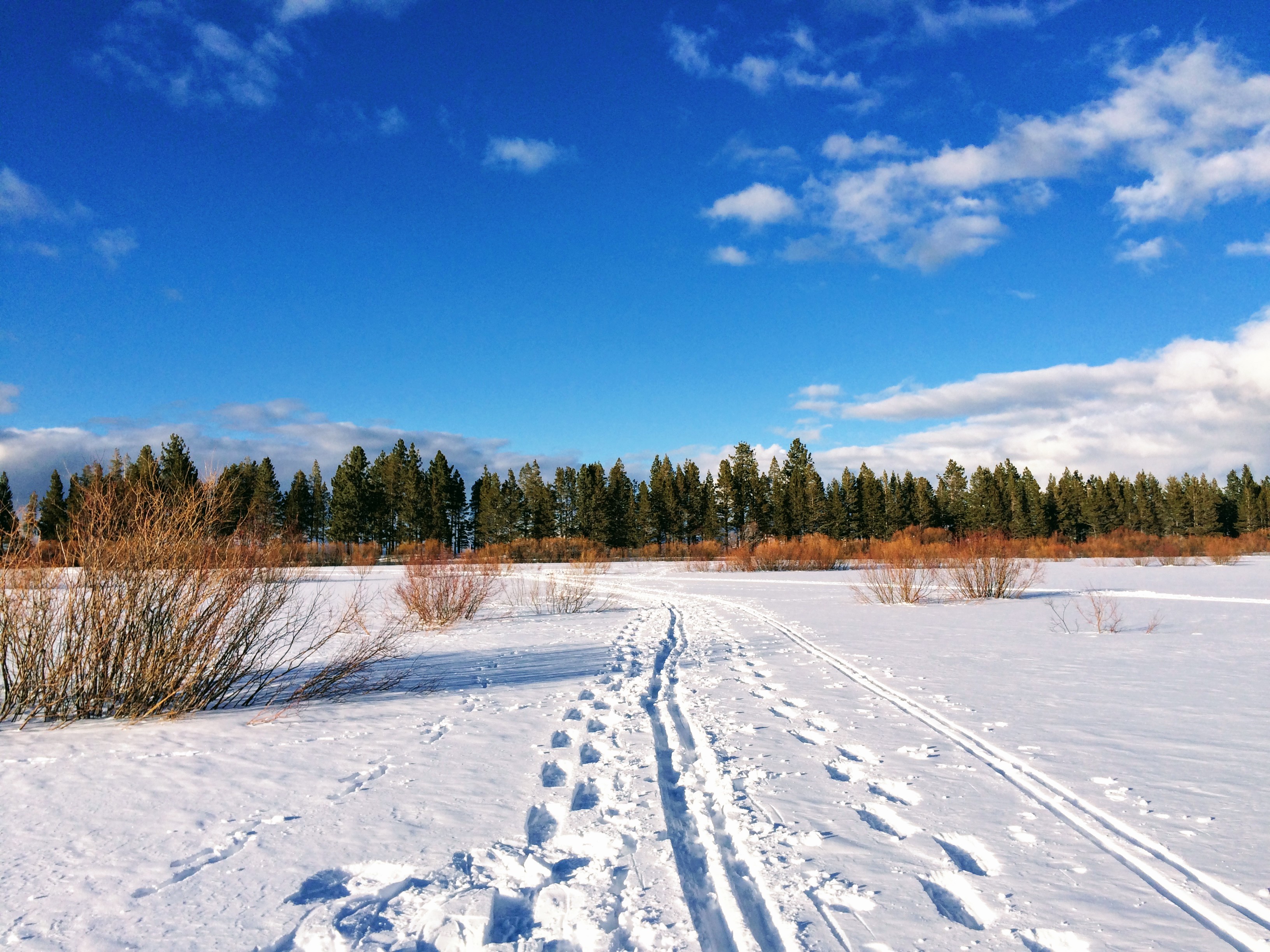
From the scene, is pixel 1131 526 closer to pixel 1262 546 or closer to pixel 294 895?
pixel 1262 546

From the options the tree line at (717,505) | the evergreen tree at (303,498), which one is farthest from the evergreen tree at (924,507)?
the evergreen tree at (303,498)

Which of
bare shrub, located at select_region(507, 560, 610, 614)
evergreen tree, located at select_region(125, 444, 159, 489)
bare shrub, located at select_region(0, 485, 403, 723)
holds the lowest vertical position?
bare shrub, located at select_region(507, 560, 610, 614)

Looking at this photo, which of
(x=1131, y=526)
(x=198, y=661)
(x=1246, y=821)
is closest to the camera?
(x=1246, y=821)

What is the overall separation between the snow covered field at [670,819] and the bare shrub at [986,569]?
31.4ft

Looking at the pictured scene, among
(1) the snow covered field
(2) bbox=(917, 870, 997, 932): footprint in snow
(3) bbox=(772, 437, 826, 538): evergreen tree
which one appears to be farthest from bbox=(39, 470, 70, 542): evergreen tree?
(3) bbox=(772, 437, 826, 538): evergreen tree

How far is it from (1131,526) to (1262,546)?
1206 inches

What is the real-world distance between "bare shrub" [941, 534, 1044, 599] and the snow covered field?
958 centimetres

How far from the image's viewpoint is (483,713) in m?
5.75

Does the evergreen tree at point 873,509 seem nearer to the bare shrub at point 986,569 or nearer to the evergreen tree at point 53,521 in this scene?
the bare shrub at point 986,569

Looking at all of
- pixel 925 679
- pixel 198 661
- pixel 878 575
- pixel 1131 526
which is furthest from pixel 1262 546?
pixel 198 661

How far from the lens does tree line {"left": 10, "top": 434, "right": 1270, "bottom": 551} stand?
63.3 m

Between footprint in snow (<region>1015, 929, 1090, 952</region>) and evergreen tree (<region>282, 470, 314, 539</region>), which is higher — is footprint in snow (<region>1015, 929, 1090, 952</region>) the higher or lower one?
the lower one

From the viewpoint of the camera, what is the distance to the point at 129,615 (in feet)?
17.2

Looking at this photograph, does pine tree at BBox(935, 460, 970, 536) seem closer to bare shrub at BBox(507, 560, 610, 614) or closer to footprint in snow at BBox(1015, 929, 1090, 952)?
bare shrub at BBox(507, 560, 610, 614)
